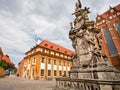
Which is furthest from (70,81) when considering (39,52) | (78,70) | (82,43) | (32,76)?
(32,76)

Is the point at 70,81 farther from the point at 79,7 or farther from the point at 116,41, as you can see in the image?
the point at 116,41

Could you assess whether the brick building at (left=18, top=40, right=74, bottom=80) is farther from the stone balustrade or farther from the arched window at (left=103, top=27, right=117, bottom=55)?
the stone balustrade

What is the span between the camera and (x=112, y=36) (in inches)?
863

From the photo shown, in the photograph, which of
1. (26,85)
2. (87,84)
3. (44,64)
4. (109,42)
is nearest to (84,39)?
(87,84)

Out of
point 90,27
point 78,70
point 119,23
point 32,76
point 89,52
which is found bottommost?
point 32,76

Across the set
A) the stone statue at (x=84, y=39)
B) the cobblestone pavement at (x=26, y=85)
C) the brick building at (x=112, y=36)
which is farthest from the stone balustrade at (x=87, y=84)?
the brick building at (x=112, y=36)

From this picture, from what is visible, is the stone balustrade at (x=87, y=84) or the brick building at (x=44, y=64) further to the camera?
the brick building at (x=44, y=64)

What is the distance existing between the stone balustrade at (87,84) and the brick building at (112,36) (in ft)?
62.2

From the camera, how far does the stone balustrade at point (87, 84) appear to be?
10.8ft

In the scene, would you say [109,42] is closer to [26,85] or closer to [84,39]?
[84,39]

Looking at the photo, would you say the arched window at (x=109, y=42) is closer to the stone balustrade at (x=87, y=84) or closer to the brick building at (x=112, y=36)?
the brick building at (x=112, y=36)

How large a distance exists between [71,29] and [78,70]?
3929 millimetres

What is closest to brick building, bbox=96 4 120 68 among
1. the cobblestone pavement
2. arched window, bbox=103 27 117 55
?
arched window, bbox=103 27 117 55

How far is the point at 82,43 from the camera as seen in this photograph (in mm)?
7098
